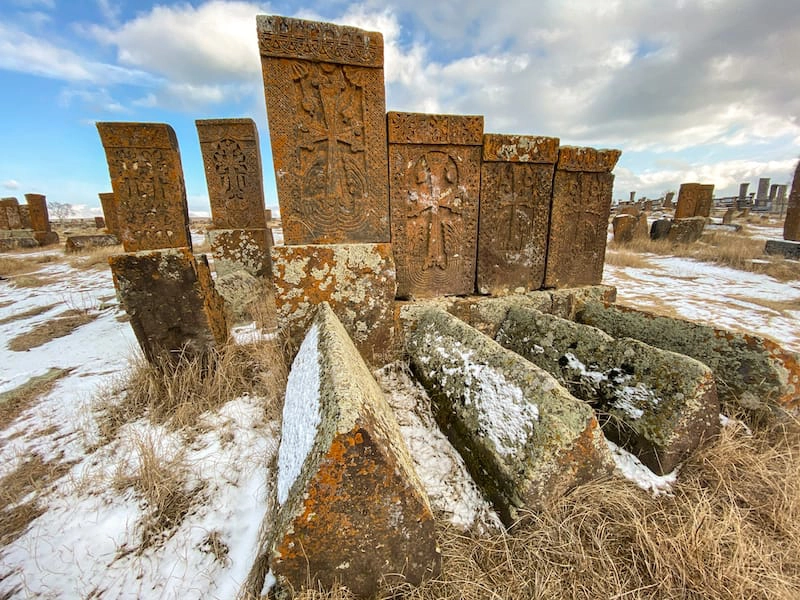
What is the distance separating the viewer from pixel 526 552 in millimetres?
1023

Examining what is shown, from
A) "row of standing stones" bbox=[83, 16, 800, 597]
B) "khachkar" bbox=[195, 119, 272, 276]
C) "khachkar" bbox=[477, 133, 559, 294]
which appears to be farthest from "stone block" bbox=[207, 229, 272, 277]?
"khachkar" bbox=[477, 133, 559, 294]

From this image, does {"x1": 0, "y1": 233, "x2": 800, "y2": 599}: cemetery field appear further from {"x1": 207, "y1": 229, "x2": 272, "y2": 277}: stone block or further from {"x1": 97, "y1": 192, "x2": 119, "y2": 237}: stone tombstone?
{"x1": 97, "y1": 192, "x2": 119, "y2": 237}: stone tombstone

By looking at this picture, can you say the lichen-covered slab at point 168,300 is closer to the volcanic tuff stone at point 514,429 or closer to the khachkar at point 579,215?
the volcanic tuff stone at point 514,429

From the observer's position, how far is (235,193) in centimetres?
425

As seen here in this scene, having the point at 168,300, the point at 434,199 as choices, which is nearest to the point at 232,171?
the point at 168,300

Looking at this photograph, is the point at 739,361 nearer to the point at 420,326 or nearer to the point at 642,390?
the point at 642,390

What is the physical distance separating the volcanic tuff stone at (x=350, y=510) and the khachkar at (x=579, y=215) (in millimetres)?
2345

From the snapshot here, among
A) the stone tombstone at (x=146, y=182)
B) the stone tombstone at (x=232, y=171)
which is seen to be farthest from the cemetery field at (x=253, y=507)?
the stone tombstone at (x=232, y=171)

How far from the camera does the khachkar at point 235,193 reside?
4.05m

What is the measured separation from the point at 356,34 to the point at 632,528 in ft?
8.40

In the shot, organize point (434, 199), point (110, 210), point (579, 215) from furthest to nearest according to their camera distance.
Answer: point (110, 210)
point (579, 215)
point (434, 199)

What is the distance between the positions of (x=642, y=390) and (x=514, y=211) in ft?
5.05

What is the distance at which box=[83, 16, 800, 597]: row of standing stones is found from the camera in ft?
2.80

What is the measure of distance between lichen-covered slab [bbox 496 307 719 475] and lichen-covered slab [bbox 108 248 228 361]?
2.14 meters
